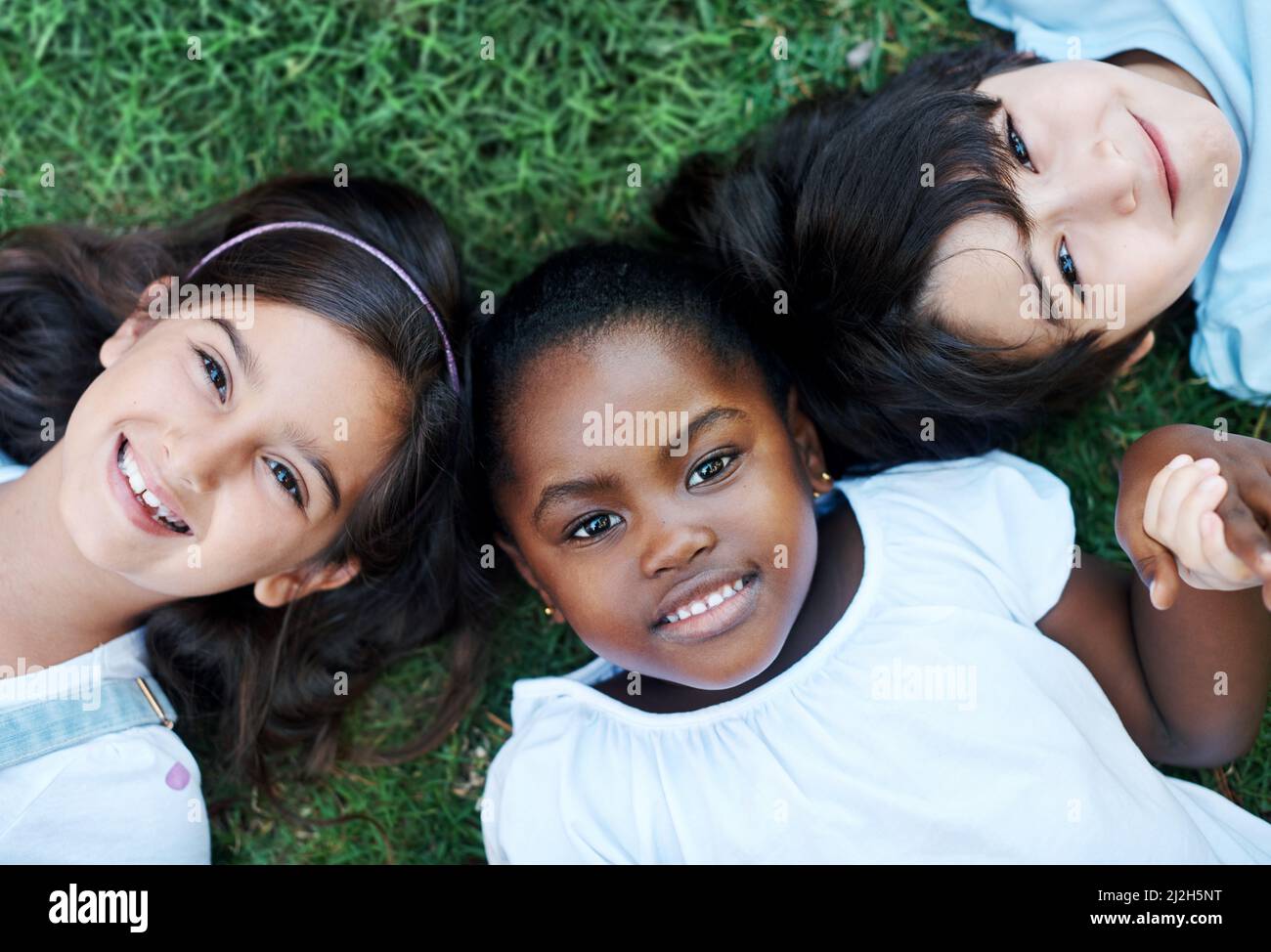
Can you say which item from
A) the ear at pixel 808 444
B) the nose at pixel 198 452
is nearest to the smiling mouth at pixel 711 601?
the ear at pixel 808 444

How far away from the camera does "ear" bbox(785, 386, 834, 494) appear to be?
6.56 feet

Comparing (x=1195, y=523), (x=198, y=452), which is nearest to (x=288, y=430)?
(x=198, y=452)

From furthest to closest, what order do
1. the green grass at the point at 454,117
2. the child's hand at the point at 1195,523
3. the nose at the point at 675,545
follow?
the green grass at the point at 454,117 → the nose at the point at 675,545 → the child's hand at the point at 1195,523

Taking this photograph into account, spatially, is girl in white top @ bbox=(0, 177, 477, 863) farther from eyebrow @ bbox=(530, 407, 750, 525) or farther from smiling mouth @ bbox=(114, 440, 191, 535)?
eyebrow @ bbox=(530, 407, 750, 525)

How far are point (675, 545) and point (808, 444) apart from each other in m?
0.44

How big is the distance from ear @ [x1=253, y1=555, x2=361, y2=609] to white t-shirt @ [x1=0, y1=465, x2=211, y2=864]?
0.35m

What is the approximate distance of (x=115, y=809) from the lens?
6.62ft

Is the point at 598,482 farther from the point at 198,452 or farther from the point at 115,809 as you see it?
the point at 115,809

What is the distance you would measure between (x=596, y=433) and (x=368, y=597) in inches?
32.8

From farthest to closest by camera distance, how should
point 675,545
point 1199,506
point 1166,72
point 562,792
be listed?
point 1166,72
point 562,792
point 675,545
point 1199,506

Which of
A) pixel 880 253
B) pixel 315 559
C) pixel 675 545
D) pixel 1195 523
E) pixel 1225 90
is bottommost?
pixel 315 559

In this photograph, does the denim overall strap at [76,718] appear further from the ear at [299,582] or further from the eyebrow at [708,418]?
the eyebrow at [708,418]

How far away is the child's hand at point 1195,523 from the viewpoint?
141 centimetres
